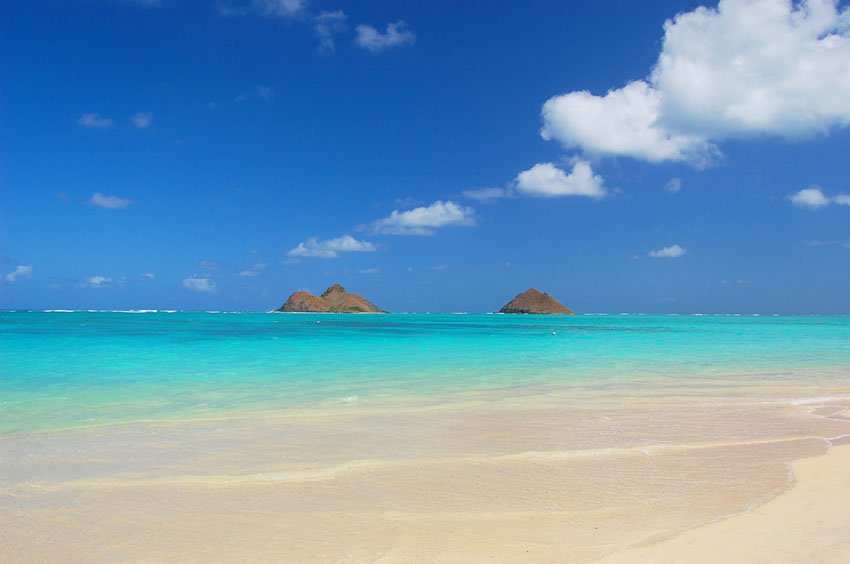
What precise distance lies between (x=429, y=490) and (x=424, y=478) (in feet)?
1.32

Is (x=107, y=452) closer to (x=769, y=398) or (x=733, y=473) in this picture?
(x=733, y=473)

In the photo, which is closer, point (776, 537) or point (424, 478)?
point (776, 537)

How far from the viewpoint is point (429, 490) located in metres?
5.41

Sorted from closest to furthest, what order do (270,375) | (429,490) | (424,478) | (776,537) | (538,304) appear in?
(776,537) → (429,490) → (424,478) → (270,375) → (538,304)

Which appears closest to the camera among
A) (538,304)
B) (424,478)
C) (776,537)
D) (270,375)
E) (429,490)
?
(776,537)

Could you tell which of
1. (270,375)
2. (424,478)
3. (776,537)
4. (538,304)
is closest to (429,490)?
(424,478)

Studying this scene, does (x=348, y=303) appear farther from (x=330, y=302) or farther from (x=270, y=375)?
(x=270, y=375)

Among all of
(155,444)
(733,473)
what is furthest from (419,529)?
(155,444)

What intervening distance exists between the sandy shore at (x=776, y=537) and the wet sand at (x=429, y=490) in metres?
0.02

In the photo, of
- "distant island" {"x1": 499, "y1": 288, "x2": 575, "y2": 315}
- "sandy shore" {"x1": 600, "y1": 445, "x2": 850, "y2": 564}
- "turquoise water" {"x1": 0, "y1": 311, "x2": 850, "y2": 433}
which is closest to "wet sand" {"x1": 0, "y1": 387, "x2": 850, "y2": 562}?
"sandy shore" {"x1": 600, "y1": 445, "x2": 850, "y2": 564}

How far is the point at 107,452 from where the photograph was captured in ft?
22.6

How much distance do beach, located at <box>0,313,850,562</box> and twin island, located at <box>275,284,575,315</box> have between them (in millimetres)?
→ 155154

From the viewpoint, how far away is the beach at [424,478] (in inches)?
162

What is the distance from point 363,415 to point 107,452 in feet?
13.0
